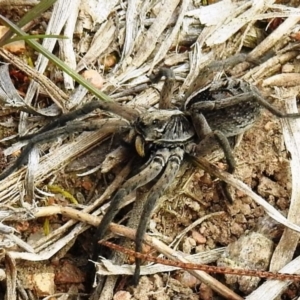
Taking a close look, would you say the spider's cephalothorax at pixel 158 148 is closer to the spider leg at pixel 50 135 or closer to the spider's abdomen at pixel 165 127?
the spider's abdomen at pixel 165 127

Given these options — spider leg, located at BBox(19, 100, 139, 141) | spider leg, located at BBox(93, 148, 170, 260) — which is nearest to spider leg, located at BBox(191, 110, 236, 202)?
spider leg, located at BBox(93, 148, 170, 260)

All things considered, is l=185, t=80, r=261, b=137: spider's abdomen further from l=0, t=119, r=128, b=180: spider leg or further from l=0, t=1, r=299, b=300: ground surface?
l=0, t=119, r=128, b=180: spider leg

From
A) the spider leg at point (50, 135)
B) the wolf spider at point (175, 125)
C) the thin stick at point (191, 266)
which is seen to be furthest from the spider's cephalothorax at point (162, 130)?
the thin stick at point (191, 266)

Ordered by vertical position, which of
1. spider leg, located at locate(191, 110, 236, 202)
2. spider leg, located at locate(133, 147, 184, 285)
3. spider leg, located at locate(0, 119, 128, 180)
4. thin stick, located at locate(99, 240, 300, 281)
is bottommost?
thin stick, located at locate(99, 240, 300, 281)

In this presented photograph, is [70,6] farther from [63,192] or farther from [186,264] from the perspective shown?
[186,264]

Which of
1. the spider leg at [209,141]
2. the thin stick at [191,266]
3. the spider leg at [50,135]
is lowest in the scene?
the thin stick at [191,266]

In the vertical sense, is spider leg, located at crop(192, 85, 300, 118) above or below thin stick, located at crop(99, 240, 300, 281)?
above

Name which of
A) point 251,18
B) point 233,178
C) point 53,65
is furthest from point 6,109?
point 251,18
